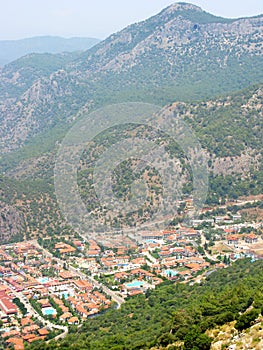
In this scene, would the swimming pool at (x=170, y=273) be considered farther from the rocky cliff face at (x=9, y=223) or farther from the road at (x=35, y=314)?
the rocky cliff face at (x=9, y=223)

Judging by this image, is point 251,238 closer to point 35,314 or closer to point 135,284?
point 135,284

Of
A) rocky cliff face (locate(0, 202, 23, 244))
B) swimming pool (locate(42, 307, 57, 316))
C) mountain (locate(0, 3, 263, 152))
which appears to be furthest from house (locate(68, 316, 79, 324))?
mountain (locate(0, 3, 263, 152))

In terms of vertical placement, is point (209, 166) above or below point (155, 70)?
below

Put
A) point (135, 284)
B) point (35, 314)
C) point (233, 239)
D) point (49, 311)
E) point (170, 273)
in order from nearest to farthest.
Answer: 1. point (35, 314)
2. point (49, 311)
3. point (135, 284)
4. point (170, 273)
5. point (233, 239)

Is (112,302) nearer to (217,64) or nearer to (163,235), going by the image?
(163,235)

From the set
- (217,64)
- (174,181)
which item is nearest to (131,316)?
(174,181)

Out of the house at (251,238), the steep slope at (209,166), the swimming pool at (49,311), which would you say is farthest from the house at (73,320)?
the steep slope at (209,166)

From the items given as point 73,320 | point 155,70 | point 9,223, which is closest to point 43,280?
point 73,320
